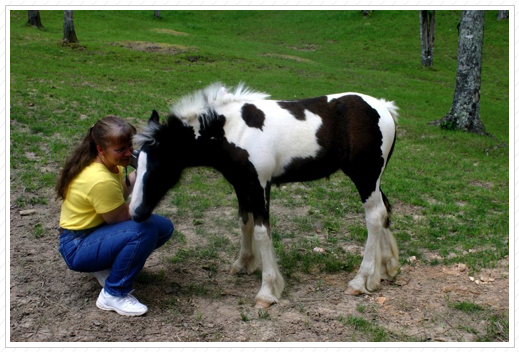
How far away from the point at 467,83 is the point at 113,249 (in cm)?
1033

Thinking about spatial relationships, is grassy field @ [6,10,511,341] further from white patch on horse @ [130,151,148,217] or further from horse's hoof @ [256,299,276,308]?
white patch on horse @ [130,151,148,217]

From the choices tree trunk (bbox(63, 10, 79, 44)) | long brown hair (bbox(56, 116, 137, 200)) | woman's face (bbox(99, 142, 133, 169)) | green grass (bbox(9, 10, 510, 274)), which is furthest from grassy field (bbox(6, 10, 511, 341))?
long brown hair (bbox(56, 116, 137, 200))

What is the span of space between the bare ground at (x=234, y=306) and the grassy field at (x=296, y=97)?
15cm

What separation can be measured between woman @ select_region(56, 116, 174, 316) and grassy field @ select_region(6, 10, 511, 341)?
105cm

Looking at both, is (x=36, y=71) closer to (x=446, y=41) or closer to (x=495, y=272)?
(x=495, y=272)

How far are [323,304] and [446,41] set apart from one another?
87.3ft

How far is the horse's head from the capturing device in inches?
157

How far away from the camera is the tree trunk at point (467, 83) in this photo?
11.5 m

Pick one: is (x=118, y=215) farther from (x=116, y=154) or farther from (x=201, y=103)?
(x=201, y=103)

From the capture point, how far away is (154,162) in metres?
4.09

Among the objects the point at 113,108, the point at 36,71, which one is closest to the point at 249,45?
the point at 36,71

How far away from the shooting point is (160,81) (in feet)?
45.7

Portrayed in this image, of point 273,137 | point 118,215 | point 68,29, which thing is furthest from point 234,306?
point 68,29

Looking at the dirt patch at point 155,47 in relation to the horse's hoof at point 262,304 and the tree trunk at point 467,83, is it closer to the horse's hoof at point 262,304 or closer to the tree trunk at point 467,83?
the tree trunk at point 467,83
